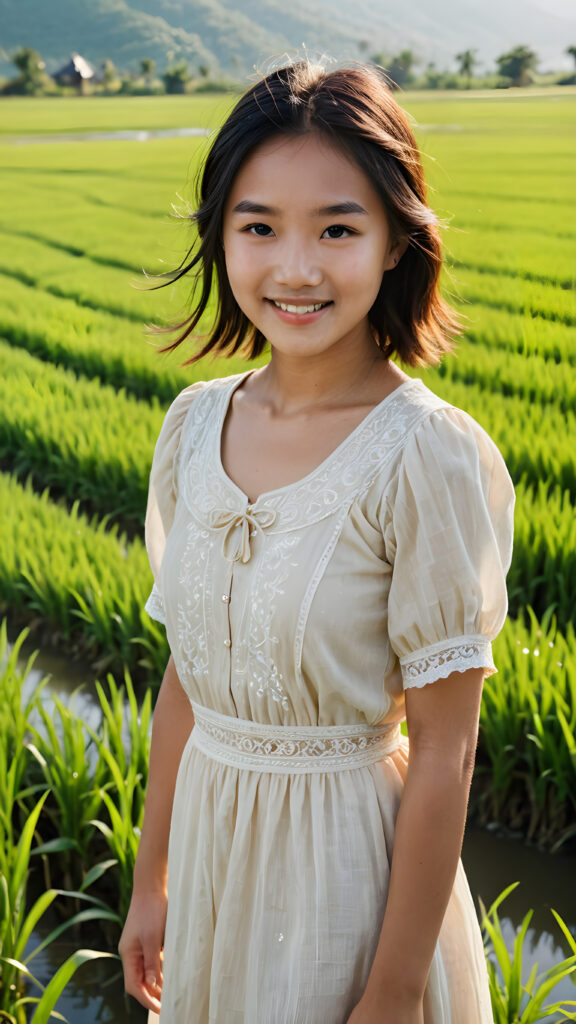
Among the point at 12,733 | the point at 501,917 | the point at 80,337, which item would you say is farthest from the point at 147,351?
the point at 501,917

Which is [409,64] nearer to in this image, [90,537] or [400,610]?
[90,537]

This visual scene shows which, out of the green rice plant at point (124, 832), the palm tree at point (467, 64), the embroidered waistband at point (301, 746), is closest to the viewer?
the embroidered waistband at point (301, 746)

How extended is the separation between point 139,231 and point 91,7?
1.11 metres

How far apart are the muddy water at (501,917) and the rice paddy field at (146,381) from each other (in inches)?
2.5

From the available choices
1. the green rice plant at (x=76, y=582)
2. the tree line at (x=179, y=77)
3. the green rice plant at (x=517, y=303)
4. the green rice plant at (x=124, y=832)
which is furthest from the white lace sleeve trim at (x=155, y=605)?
the tree line at (x=179, y=77)

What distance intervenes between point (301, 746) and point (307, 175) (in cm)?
55

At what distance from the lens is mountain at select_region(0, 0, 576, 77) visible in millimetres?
4609

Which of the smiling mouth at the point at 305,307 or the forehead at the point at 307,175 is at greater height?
the forehead at the point at 307,175

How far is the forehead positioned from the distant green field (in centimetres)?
154

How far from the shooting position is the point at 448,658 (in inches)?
35.5

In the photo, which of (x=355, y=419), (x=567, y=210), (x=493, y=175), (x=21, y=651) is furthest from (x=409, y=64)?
(x=355, y=419)

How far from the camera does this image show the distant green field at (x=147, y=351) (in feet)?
9.97

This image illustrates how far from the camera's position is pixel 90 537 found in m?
3.49

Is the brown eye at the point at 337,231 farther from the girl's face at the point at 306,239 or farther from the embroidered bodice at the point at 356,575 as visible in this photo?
the embroidered bodice at the point at 356,575
